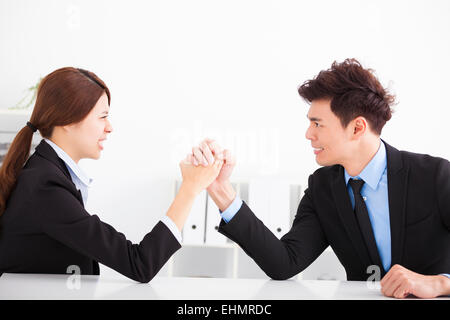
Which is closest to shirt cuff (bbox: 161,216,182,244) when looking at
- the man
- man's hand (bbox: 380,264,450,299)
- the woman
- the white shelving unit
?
the woman

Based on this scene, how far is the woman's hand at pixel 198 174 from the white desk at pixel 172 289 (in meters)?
0.26

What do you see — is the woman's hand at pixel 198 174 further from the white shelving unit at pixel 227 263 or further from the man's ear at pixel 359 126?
the white shelving unit at pixel 227 263

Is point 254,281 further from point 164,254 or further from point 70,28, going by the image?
point 70,28

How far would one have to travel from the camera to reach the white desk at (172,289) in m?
0.98

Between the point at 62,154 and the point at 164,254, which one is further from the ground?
the point at 62,154

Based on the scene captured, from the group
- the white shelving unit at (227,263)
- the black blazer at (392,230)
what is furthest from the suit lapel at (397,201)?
the white shelving unit at (227,263)

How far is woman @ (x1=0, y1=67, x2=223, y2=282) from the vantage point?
3.81ft

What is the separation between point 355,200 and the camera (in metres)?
1.51

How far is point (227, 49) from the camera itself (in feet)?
11.8

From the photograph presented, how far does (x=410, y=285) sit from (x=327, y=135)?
0.71 metres

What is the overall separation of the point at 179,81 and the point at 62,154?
88.8 inches

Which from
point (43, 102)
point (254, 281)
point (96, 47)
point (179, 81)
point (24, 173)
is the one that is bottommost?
point (254, 281)

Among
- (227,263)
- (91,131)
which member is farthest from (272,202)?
(91,131)
